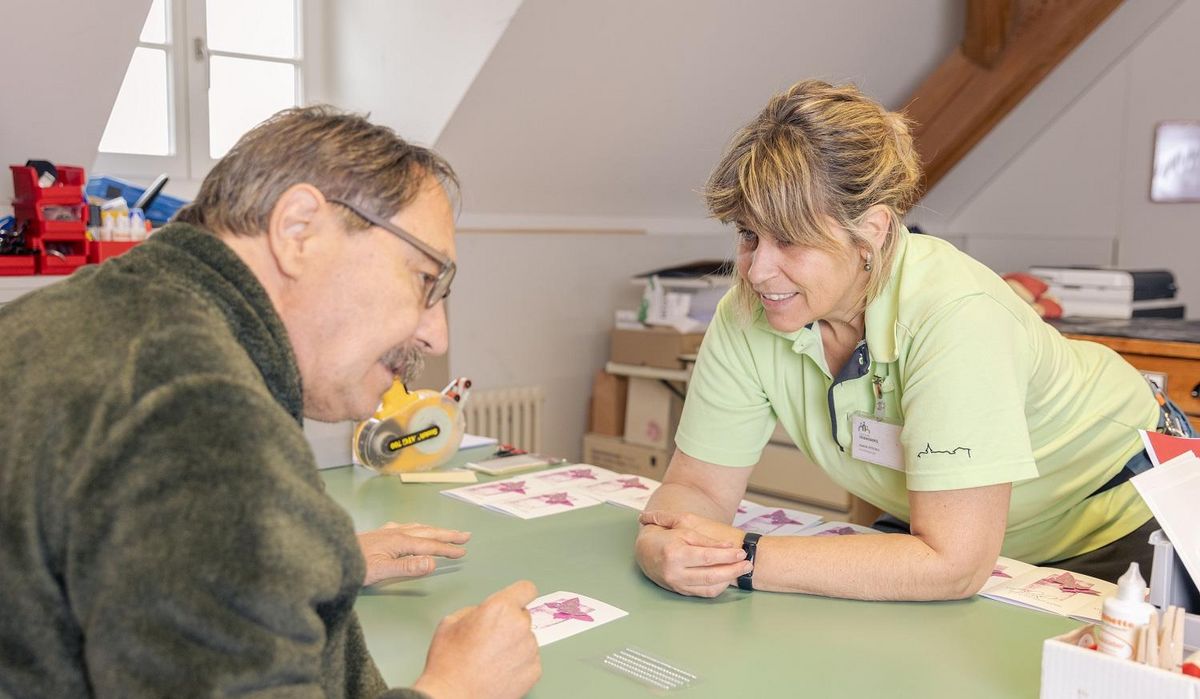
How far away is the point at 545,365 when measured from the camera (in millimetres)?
4176

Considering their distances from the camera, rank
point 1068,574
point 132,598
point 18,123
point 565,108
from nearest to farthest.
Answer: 1. point 132,598
2. point 1068,574
3. point 18,123
4. point 565,108

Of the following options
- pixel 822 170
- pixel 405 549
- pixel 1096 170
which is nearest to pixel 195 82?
pixel 405 549

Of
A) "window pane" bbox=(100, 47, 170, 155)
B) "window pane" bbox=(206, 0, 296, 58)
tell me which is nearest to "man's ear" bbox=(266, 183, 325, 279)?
"window pane" bbox=(100, 47, 170, 155)

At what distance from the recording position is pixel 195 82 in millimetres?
3309

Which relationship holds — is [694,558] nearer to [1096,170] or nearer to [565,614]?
[565,614]

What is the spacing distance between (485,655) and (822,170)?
816mm

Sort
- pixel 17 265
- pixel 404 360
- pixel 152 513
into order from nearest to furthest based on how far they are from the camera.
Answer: pixel 152 513 → pixel 404 360 → pixel 17 265

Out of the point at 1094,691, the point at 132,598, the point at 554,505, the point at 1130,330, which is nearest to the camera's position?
the point at 132,598

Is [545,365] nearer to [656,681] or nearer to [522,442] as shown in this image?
[522,442]

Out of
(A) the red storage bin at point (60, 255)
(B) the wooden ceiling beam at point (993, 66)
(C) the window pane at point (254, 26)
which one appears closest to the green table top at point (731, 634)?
(A) the red storage bin at point (60, 255)

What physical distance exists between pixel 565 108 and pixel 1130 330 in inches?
75.1

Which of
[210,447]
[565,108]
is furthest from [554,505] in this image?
[565,108]

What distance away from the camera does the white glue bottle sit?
1073 mm

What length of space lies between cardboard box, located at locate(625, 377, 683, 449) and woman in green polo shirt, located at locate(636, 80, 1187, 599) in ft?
6.95
